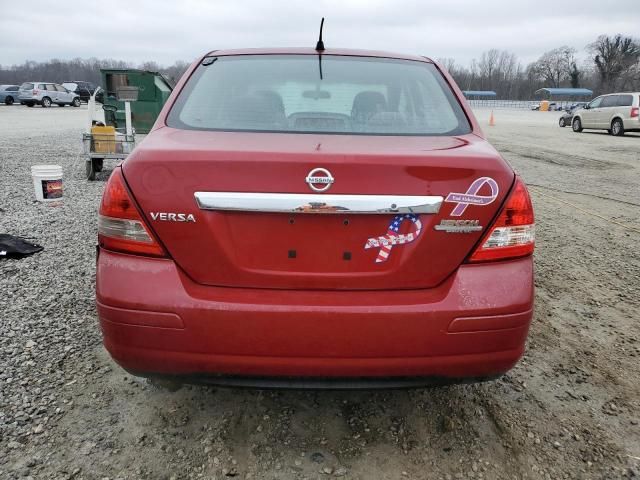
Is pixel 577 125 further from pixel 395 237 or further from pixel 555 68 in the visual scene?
pixel 555 68

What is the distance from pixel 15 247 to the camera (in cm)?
482

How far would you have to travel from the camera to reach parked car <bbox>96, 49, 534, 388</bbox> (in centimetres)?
184

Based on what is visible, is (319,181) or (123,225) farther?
(123,225)

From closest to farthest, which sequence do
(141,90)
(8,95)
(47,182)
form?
(47,182) < (141,90) < (8,95)

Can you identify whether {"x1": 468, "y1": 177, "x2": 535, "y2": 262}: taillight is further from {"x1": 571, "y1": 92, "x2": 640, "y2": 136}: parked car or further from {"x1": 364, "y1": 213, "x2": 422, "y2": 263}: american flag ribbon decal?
{"x1": 571, "y1": 92, "x2": 640, "y2": 136}: parked car

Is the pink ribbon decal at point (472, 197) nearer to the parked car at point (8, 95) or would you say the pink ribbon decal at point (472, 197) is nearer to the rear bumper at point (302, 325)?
the rear bumper at point (302, 325)

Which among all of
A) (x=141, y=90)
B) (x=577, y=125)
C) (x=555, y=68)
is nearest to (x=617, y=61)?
(x=555, y=68)

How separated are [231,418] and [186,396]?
1.05ft

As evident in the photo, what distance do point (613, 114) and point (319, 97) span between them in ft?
73.3

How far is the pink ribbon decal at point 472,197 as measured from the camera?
1.87 metres

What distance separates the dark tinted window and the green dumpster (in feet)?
57.5

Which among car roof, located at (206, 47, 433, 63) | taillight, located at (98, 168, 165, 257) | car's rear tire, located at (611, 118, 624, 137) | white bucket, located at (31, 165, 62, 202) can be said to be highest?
car roof, located at (206, 47, 433, 63)

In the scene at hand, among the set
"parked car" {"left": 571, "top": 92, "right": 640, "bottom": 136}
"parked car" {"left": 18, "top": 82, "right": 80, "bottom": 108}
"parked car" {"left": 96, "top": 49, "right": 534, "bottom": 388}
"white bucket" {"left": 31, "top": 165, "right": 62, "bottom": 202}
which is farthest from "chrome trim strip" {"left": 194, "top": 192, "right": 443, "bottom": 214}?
"parked car" {"left": 18, "top": 82, "right": 80, "bottom": 108}

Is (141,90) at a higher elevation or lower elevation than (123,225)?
higher
